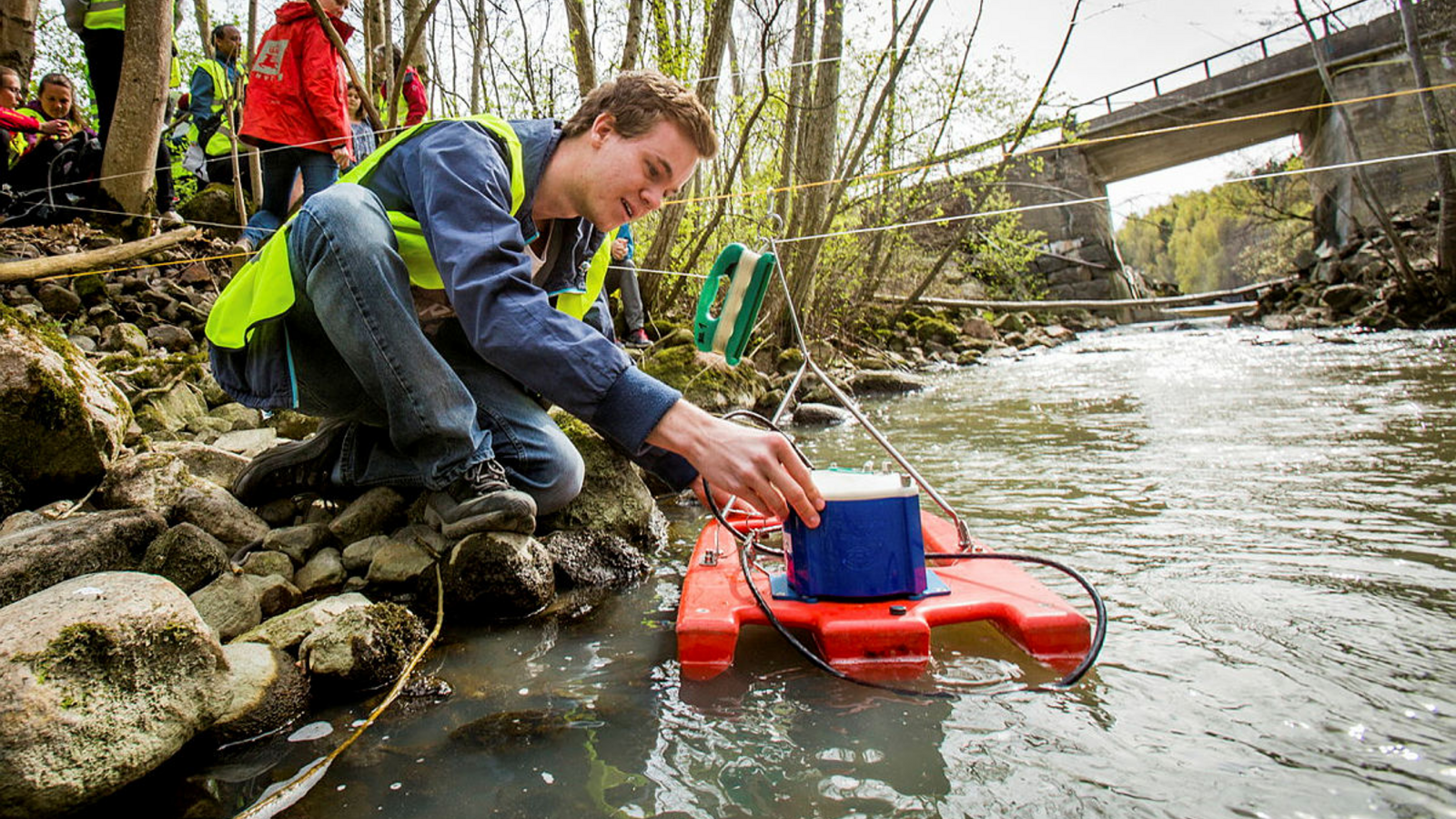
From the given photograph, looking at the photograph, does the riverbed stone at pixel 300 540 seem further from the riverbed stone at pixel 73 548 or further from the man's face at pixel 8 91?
the man's face at pixel 8 91

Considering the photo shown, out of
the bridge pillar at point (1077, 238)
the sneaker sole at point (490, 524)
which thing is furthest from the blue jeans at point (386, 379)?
the bridge pillar at point (1077, 238)

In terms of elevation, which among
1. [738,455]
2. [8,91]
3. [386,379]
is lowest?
[738,455]

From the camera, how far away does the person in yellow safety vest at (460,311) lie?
1423 millimetres

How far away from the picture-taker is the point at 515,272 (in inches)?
57.6

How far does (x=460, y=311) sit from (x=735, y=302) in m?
0.69

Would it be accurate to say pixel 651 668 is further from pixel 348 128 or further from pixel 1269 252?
pixel 1269 252

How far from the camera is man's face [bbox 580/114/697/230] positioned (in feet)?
6.00

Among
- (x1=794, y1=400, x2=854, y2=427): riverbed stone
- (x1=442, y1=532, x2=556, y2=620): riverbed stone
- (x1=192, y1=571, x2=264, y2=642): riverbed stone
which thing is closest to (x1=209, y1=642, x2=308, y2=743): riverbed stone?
(x1=192, y1=571, x2=264, y2=642): riverbed stone

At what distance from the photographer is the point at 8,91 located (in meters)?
5.94

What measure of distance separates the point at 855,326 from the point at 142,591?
1086 centimetres

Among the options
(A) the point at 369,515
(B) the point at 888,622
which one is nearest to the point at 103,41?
(A) the point at 369,515

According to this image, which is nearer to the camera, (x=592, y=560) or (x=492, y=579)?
(x=492, y=579)

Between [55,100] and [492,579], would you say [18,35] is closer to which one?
[55,100]

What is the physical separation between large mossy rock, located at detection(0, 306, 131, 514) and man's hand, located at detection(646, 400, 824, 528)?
188cm
